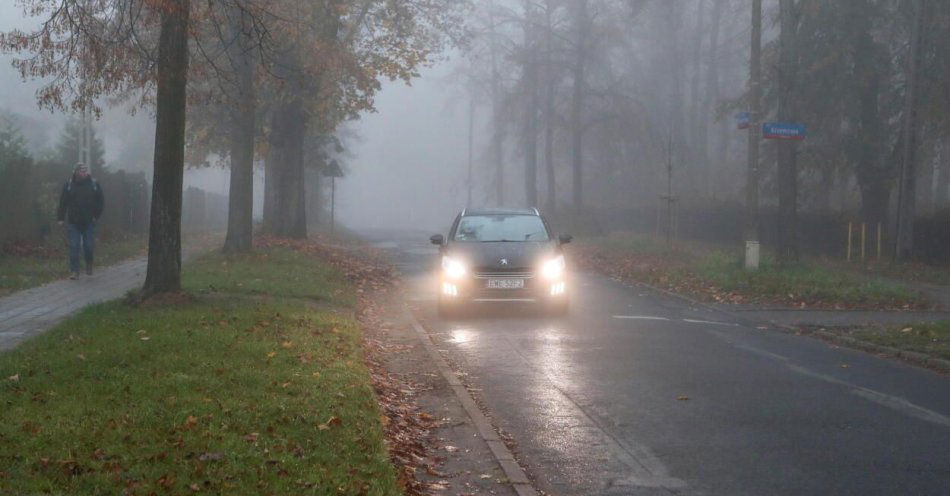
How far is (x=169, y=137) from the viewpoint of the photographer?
13.2m

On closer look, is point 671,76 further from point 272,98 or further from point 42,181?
point 42,181

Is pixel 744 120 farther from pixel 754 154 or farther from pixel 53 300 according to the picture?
pixel 53 300

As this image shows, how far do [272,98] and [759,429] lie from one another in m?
20.8

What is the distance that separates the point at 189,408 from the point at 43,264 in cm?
1403

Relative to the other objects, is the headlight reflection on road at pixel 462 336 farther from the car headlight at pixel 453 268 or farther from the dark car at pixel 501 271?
the car headlight at pixel 453 268

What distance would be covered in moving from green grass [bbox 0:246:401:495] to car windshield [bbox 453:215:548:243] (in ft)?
14.6

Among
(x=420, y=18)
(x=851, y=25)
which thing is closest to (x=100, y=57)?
(x=420, y=18)

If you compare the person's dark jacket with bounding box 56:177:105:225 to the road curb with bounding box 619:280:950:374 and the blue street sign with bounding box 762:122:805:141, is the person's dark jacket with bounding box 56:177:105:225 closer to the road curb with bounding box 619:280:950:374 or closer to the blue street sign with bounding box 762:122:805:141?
the road curb with bounding box 619:280:950:374

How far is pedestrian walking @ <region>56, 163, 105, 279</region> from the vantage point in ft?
58.5

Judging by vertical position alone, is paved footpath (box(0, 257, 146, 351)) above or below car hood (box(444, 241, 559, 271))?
below

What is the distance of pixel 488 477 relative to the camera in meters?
7.14

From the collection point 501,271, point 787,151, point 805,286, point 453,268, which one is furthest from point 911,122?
point 453,268

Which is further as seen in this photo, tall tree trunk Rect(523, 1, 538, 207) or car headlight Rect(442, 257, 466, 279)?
tall tree trunk Rect(523, 1, 538, 207)

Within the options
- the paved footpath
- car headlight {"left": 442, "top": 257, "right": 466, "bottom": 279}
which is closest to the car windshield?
car headlight {"left": 442, "top": 257, "right": 466, "bottom": 279}
